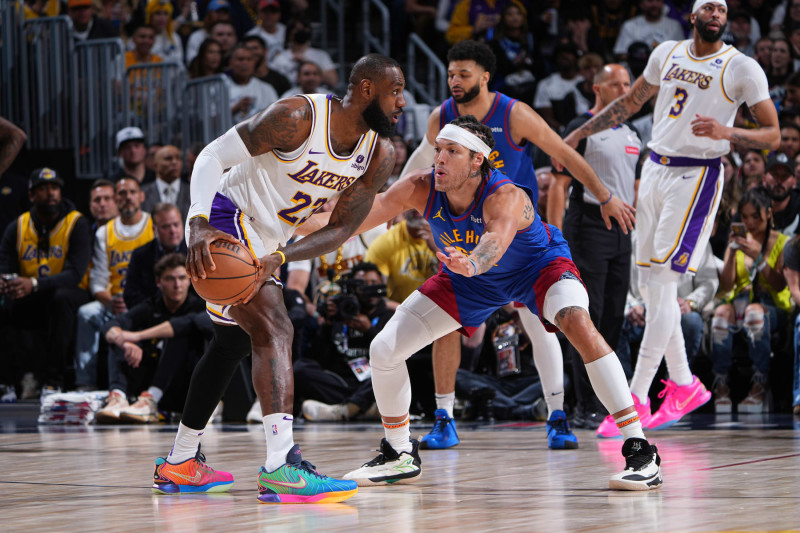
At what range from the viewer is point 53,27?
1184cm

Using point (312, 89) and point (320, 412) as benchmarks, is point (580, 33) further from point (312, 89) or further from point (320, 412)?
point (320, 412)

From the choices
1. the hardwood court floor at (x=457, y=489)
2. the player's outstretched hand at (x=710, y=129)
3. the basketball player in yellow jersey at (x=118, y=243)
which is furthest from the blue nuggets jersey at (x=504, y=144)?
the basketball player in yellow jersey at (x=118, y=243)

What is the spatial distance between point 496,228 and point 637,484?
121 cm

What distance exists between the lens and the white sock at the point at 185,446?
181 inches

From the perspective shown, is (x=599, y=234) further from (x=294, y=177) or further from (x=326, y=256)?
(x=294, y=177)

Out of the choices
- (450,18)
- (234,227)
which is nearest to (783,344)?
(234,227)

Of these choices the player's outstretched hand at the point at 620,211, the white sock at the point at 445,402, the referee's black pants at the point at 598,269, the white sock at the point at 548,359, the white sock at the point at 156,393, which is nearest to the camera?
the player's outstretched hand at the point at 620,211

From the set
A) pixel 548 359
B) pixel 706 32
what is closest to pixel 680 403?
pixel 548 359

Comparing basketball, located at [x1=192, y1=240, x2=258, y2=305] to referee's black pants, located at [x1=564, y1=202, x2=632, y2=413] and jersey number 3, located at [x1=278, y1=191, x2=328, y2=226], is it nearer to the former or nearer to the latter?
jersey number 3, located at [x1=278, y1=191, x2=328, y2=226]

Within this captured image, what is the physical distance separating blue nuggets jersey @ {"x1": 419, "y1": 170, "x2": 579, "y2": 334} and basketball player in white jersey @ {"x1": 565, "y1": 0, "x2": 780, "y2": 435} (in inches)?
65.2

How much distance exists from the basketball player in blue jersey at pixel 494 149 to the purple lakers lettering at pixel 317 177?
5.56 feet

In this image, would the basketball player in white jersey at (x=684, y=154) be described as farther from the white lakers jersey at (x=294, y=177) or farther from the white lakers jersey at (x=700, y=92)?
the white lakers jersey at (x=294, y=177)

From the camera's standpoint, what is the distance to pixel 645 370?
6637 millimetres

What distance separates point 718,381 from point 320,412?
305cm
